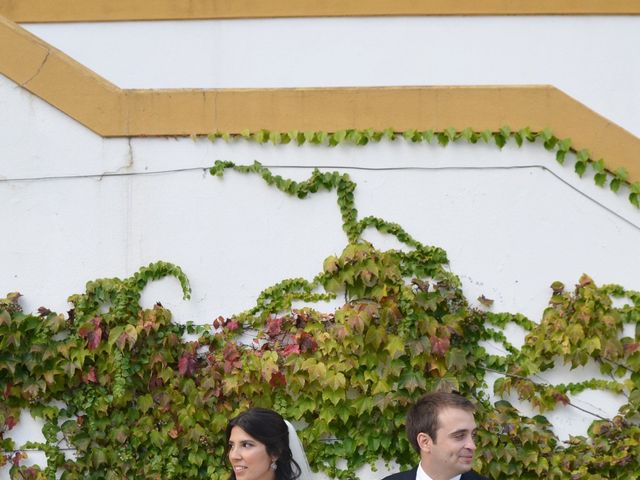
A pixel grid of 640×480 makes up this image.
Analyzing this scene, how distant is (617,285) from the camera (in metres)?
5.57

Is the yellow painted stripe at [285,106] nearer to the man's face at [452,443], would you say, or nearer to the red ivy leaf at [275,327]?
the red ivy leaf at [275,327]

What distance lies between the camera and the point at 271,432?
505 cm

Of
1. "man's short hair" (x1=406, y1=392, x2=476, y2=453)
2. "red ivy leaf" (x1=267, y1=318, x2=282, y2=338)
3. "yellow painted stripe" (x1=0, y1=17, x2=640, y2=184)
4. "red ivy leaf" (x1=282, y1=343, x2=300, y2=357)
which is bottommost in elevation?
"man's short hair" (x1=406, y1=392, x2=476, y2=453)

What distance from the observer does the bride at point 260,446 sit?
497cm

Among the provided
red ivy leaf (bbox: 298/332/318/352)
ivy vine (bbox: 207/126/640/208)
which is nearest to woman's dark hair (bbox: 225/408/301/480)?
red ivy leaf (bbox: 298/332/318/352)

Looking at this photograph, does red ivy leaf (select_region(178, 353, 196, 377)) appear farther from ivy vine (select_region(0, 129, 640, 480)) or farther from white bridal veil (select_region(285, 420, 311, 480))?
white bridal veil (select_region(285, 420, 311, 480))

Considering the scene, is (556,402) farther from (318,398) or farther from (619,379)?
(318,398)

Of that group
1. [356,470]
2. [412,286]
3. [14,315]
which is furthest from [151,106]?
[356,470]

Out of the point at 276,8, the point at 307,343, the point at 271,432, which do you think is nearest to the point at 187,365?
the point at 307,343

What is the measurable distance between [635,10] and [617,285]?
309 cm

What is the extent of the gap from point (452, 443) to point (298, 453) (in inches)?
39.8

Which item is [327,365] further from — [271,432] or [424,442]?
[424,442]

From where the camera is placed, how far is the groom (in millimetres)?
4484

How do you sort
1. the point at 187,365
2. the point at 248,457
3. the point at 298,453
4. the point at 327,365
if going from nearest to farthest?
the point at 248,457 → the point at 298,453 → the point at 327,365 → the point at 187,365
